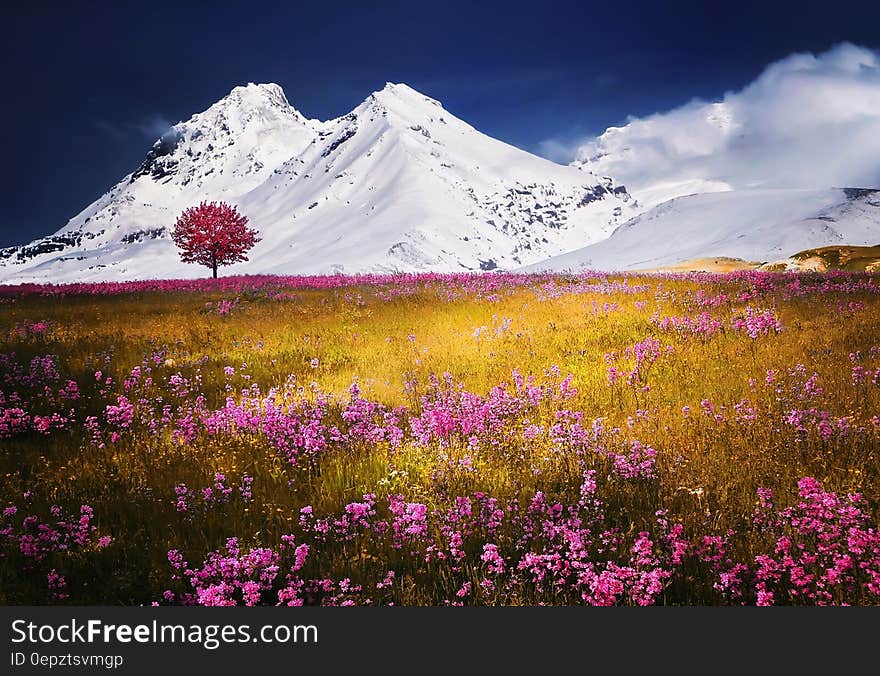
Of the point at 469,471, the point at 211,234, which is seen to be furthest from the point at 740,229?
the point at 469,471

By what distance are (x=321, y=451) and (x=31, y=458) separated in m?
2.64

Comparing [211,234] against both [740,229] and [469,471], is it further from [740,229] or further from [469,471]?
[740,229]

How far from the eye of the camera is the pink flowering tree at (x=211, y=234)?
122 ft

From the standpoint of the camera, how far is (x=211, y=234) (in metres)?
37.5

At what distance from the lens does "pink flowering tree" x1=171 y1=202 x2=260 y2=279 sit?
37.3 metres

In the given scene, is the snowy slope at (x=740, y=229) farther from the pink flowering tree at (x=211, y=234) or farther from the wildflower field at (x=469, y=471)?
the wildflower field at (x=469, y=471)

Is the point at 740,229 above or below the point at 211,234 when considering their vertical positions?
above

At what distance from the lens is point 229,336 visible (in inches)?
422

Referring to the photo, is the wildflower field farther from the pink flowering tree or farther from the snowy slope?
the snowy slope

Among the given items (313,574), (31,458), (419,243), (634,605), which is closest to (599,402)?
(634,605)

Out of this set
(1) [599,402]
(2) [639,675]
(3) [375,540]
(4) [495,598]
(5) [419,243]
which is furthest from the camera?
(5) [419,243]

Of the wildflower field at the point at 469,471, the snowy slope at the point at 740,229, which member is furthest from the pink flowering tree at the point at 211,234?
the snowy slope at the point at 740,229

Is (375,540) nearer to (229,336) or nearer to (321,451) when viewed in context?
(321,451)

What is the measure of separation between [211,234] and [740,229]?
7111 centimetres
